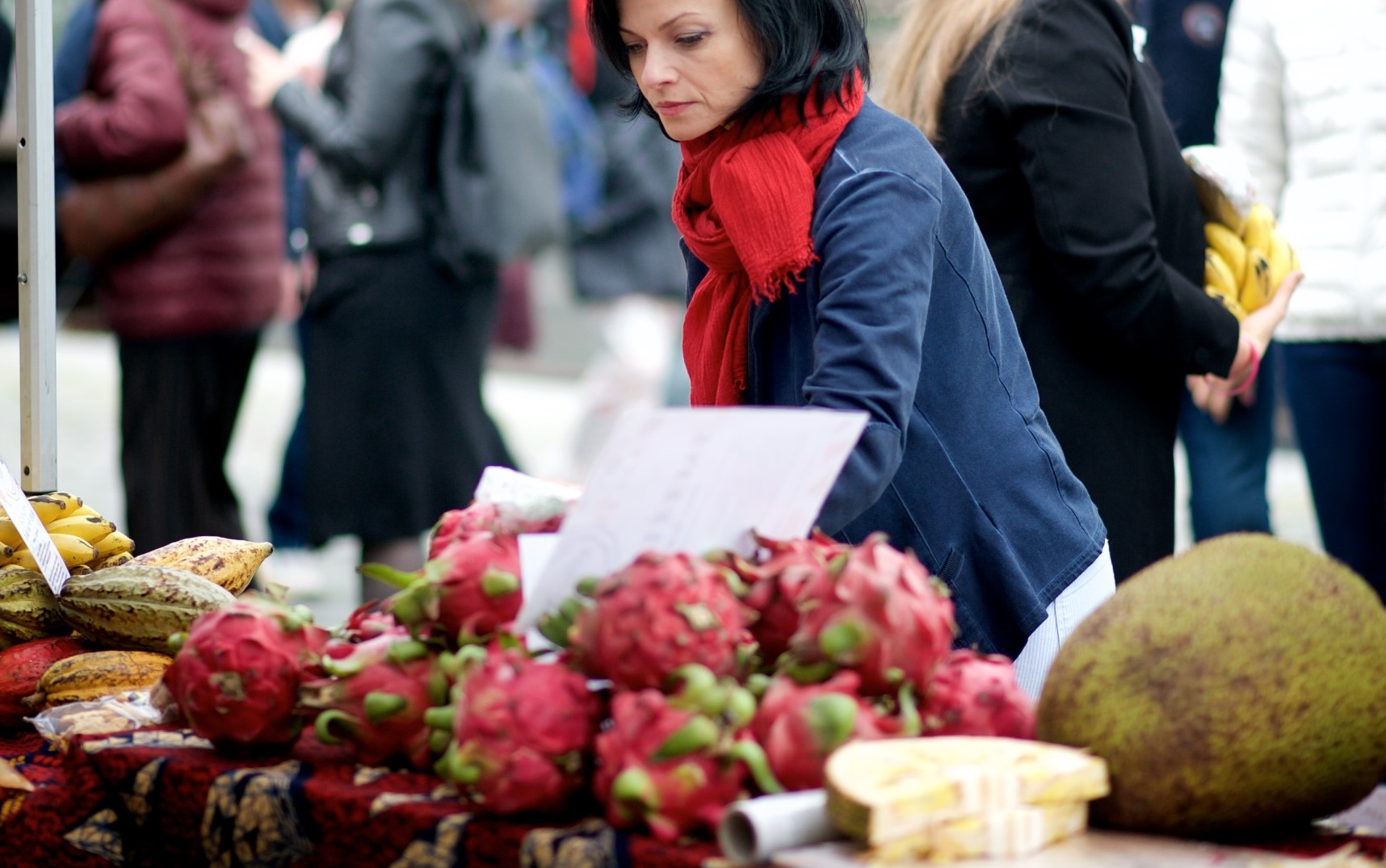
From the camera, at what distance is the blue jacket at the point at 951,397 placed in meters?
1.65

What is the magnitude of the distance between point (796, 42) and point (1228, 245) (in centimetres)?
117

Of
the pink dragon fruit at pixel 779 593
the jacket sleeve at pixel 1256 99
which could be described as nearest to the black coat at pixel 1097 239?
the jacket sleeve at pixel 1256 99

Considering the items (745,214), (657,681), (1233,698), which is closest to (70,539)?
(745,214)

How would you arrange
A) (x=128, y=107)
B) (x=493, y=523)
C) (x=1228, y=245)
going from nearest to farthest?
(x=493, y=523), (x=1228, y=245), (x=128, y=107)

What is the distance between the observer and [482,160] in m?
4.27

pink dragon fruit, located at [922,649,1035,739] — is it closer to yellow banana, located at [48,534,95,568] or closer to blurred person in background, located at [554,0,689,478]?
yellow banana, located at [48,534,95,568]

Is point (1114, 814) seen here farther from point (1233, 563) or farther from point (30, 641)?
point (30, 641)

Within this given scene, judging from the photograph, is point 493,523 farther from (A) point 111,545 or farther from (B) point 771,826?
(A) point 111,545

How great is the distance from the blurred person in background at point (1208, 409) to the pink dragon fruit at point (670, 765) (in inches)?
109

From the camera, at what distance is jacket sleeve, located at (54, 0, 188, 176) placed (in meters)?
4.07

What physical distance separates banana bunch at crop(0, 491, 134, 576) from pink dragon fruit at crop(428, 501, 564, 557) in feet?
2.07

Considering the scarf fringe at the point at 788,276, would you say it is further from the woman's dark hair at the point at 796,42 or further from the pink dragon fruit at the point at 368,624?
the pink dragon fruit at the point at 368,624

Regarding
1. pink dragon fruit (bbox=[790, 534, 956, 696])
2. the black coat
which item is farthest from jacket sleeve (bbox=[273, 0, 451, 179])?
pink dragon fruit (bbox=[790, 534, 956, 696])

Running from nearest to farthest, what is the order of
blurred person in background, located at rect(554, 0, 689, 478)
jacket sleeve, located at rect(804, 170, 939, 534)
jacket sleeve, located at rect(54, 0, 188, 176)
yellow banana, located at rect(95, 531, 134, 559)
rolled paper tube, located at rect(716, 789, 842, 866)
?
rolled paper tube, located at rect(716, 789, 842, 866), jacket sleeve, located at rect(804, 170, 939, 534), yellow banana, located at rect(95, 531, 134, 559), jacket sleeve, located at rect(54, 0, 188, 176), blurred person in background, located at rect(554, 0, 689, 478)
